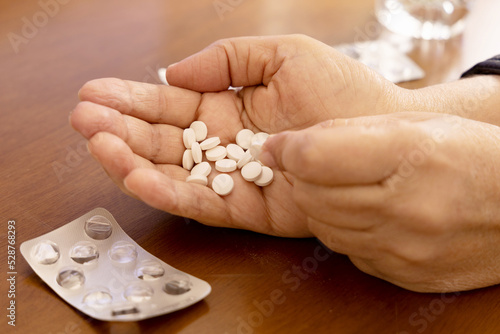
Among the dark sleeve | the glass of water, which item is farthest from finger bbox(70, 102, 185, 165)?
the glass of water

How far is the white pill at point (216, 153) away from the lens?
1021mm

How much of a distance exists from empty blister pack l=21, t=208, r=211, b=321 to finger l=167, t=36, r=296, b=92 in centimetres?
35

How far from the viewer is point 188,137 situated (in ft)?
3.34

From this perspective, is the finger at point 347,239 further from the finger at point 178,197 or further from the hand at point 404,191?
the finger at point 178,197

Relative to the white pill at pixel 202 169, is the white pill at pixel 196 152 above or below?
above

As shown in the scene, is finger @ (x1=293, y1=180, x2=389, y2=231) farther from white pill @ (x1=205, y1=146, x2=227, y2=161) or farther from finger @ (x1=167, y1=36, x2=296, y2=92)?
finger @ (x1=167, y1=36, x2=296, y2=92)

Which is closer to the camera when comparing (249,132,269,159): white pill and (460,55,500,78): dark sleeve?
(249,132,269,159): white pill

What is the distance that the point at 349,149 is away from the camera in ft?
2.31

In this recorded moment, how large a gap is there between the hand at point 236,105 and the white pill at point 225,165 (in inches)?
0.6

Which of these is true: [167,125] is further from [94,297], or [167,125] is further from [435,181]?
[435,181]

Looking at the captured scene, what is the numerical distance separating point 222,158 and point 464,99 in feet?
1.90

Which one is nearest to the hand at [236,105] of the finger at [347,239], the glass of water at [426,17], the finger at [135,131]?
the finger at [135,131]

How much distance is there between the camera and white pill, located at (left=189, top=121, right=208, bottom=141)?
3.42 feet

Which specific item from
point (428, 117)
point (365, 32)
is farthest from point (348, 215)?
point (365, 32)
